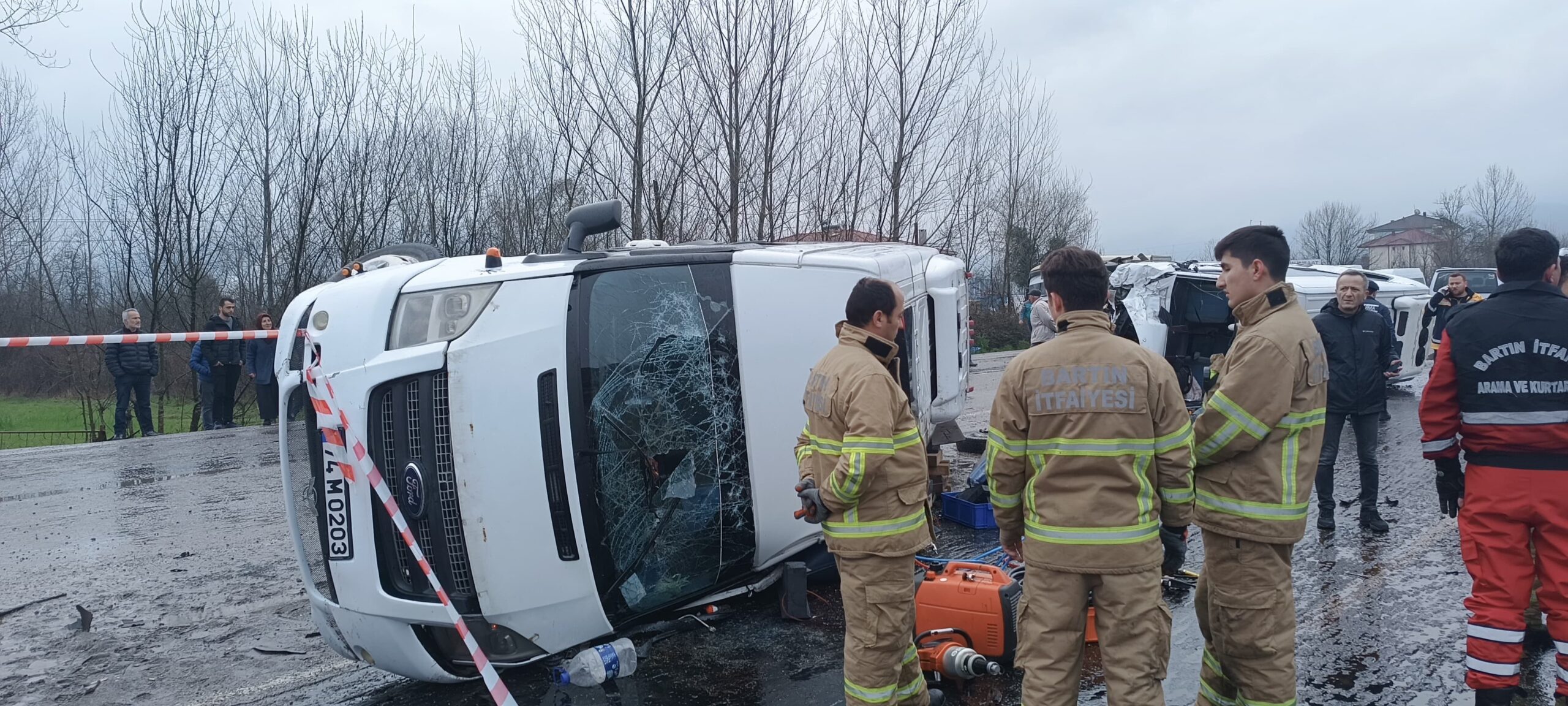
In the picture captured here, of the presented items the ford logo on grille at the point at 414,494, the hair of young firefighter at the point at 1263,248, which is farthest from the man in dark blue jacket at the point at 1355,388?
the ford logo on grille at the point at 414,494

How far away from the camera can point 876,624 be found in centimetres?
332

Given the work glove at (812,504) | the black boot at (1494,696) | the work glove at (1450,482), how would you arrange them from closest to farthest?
the work glove at (812,504) → the black boot at (1494,696) → the work glove at (1450,482)

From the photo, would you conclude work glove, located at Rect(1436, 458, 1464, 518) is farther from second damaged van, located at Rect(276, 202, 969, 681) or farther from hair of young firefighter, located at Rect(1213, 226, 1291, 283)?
second damaged van, located at Rect(276, 202, 969, 681)

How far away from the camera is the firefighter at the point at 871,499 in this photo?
3.30 metres

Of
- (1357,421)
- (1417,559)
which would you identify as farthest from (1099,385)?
(1357,421)

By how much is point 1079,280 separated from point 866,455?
945mm

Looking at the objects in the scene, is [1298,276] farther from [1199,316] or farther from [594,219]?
[594,219]

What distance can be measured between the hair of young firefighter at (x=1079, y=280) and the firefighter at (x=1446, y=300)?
754 centimetres

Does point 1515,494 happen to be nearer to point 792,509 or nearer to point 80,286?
point 792,509

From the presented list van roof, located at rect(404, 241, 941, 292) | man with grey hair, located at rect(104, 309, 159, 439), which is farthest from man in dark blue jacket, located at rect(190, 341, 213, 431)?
van roof, located at rect(404, 241, 941, 292)

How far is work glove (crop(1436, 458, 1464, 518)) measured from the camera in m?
3.95

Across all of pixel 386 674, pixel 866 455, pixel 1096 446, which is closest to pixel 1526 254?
pixel 1096 446

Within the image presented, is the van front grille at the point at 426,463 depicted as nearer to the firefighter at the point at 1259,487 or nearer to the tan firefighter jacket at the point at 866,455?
the tan firefighter jacket at the point at 866,455

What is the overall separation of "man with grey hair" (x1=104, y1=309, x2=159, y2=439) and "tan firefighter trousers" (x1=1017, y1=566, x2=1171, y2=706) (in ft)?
41.9
